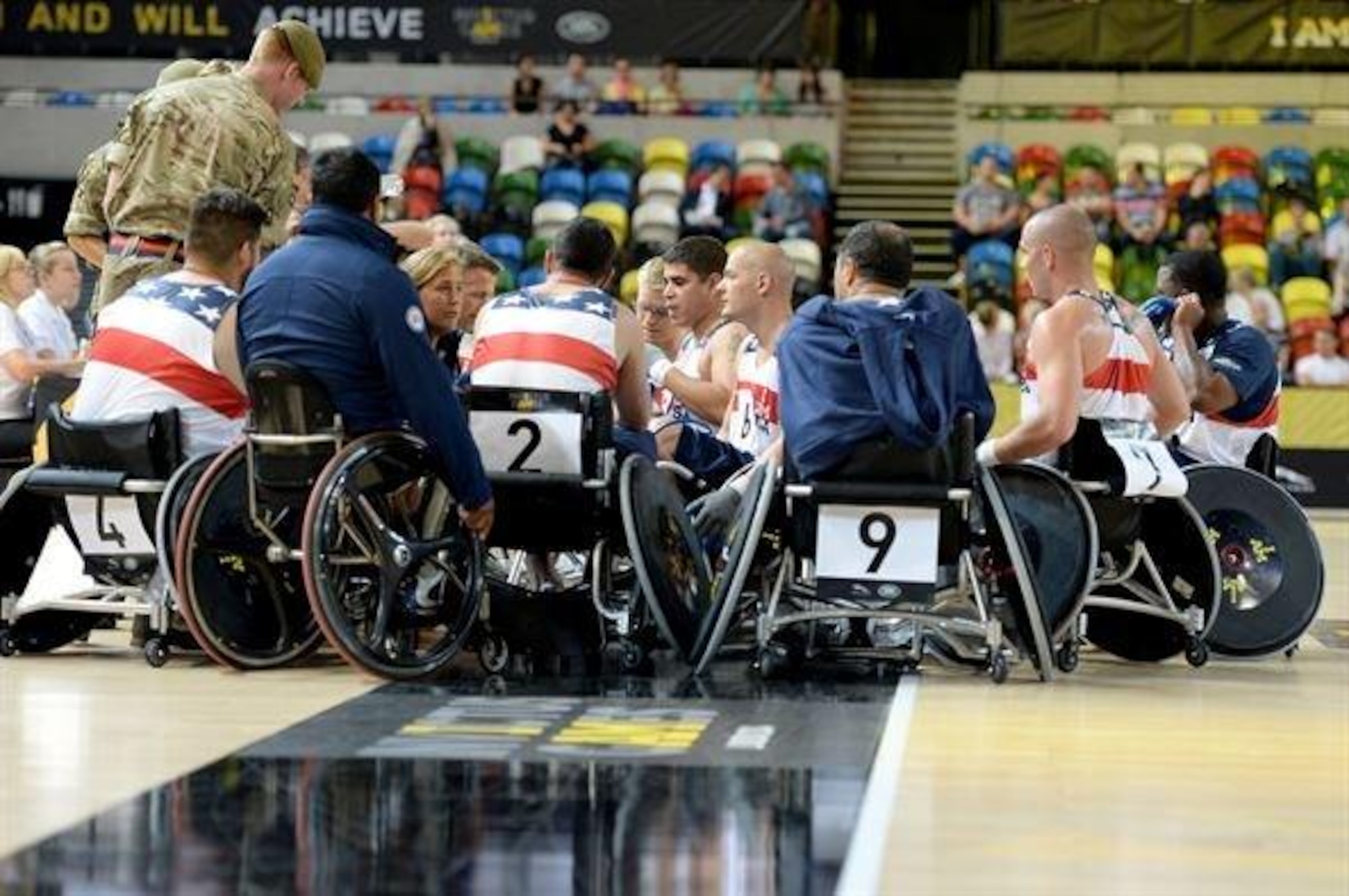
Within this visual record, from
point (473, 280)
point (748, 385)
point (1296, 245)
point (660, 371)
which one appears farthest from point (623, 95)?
point (748, 385)

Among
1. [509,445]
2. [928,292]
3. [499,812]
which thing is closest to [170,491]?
[509,445]

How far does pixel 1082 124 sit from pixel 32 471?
1742cm

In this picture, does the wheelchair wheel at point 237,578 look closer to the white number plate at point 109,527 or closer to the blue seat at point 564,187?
the white number plate at point 109,527

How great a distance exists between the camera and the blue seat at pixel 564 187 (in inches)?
886

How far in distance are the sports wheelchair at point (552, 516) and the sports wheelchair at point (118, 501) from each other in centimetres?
81

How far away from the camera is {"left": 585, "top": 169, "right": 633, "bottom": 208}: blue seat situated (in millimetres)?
22453

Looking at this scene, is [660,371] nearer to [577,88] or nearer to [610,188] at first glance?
[610,188]

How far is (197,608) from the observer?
7141 mm

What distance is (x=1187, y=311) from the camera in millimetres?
8922

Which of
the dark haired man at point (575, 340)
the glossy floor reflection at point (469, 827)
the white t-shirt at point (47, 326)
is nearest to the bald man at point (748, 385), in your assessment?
the dark haired man at point (575, 340)

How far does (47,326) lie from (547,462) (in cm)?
508

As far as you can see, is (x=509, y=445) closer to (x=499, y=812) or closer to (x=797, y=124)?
(x=499, y=812)

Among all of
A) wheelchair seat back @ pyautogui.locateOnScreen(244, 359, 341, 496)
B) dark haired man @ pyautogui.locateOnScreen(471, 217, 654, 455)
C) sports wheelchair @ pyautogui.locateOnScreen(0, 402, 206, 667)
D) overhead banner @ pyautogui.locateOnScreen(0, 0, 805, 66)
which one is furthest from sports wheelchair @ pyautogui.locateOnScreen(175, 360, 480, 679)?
overhead banner @ pyautogui.locateOnScreen(0, 0, 805, 66)

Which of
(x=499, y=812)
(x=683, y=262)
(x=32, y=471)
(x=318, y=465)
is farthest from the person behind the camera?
(x=683, y=262)
